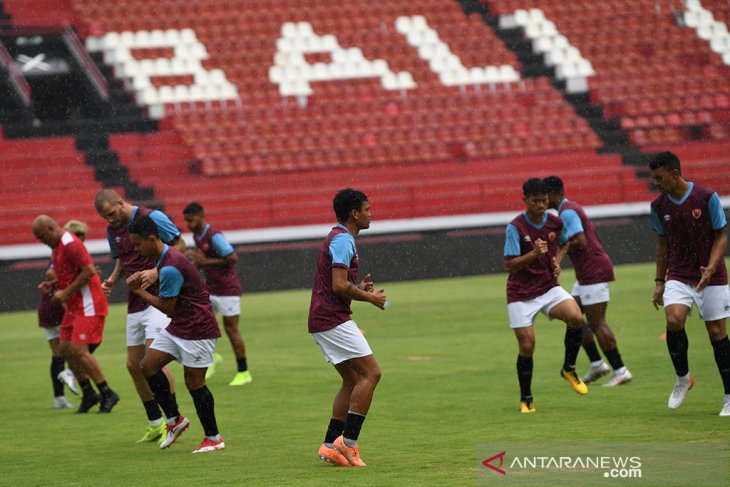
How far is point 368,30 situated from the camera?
35.3 m

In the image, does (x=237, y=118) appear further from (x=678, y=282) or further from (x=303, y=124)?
(x=678, y=282)

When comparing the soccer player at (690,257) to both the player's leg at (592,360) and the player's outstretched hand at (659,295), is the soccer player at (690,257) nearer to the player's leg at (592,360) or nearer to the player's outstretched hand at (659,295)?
the player's outstretched hand at (659,295)

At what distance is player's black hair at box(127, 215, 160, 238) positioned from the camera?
890cm

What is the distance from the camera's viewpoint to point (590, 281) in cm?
1212

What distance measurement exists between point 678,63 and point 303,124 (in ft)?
38.2

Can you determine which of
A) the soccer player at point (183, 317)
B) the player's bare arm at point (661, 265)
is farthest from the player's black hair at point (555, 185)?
the soccer player at point (183, 317)

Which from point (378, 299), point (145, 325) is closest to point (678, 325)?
point (378, 299)

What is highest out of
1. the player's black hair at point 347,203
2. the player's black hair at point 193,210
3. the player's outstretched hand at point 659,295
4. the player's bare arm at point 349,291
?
the player's black hair at point 347,203

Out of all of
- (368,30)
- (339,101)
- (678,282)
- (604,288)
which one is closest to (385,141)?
(339,101)

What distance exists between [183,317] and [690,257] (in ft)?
13.0

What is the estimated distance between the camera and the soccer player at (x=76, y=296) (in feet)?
36.7

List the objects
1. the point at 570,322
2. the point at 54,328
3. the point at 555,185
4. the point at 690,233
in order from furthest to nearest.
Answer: the point at 54,328
the point at 555,185
the point at 570,322
the point at 690,233

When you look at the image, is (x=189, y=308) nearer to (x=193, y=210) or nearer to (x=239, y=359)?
(x=239, y=359)

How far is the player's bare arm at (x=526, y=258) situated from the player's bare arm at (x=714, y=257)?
4.50 feet
